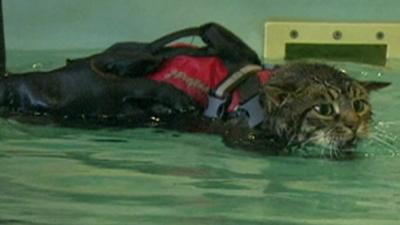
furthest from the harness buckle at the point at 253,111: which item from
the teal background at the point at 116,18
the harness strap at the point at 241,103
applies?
the teal background at the point at 116,18

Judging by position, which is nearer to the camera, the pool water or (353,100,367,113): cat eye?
the pool water

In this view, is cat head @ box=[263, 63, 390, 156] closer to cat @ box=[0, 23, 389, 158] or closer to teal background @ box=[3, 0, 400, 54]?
cat @ box=[0, 23, 389, 158]

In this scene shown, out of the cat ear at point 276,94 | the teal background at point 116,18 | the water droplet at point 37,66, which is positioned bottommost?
the cat ear at point 276,94

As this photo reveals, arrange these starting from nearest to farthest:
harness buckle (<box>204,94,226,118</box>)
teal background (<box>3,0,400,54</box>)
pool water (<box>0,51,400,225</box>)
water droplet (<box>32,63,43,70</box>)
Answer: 1. pool water (<box>0,51,400,225</box>)
2. harness buckle (<box>204,94,226,118</box>)
3. water droplet (<box>32,63,43,70</box>)
4. teal background (<box>3,0,400,54</box>)

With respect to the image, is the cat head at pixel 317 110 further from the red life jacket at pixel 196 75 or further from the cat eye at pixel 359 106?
the red life jacket at pixel 196 75

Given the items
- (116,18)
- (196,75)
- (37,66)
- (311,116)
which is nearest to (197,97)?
(196,75)

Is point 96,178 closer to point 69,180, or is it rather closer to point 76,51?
point 69,180

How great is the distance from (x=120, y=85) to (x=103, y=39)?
56.1 inches

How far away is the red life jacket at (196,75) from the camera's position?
3.01 meters

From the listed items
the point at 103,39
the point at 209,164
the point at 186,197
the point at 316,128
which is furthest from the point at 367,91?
the point at 103,39

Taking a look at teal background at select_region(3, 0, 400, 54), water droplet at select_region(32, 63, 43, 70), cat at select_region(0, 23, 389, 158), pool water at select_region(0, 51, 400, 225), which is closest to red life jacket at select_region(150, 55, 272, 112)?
cat at select_region(0, 23, 389, 158)

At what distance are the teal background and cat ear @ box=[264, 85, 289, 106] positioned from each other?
1.54 m

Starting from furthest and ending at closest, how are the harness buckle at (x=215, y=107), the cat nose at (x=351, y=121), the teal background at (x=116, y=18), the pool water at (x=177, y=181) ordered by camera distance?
the teal background at (x=116, y=18) < the harness buckle at (x=215, y=107) < the cat nose at (x=351, y=121) < the pool water at (x=177, y=181)

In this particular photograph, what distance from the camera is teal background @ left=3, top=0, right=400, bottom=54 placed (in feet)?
14.4
